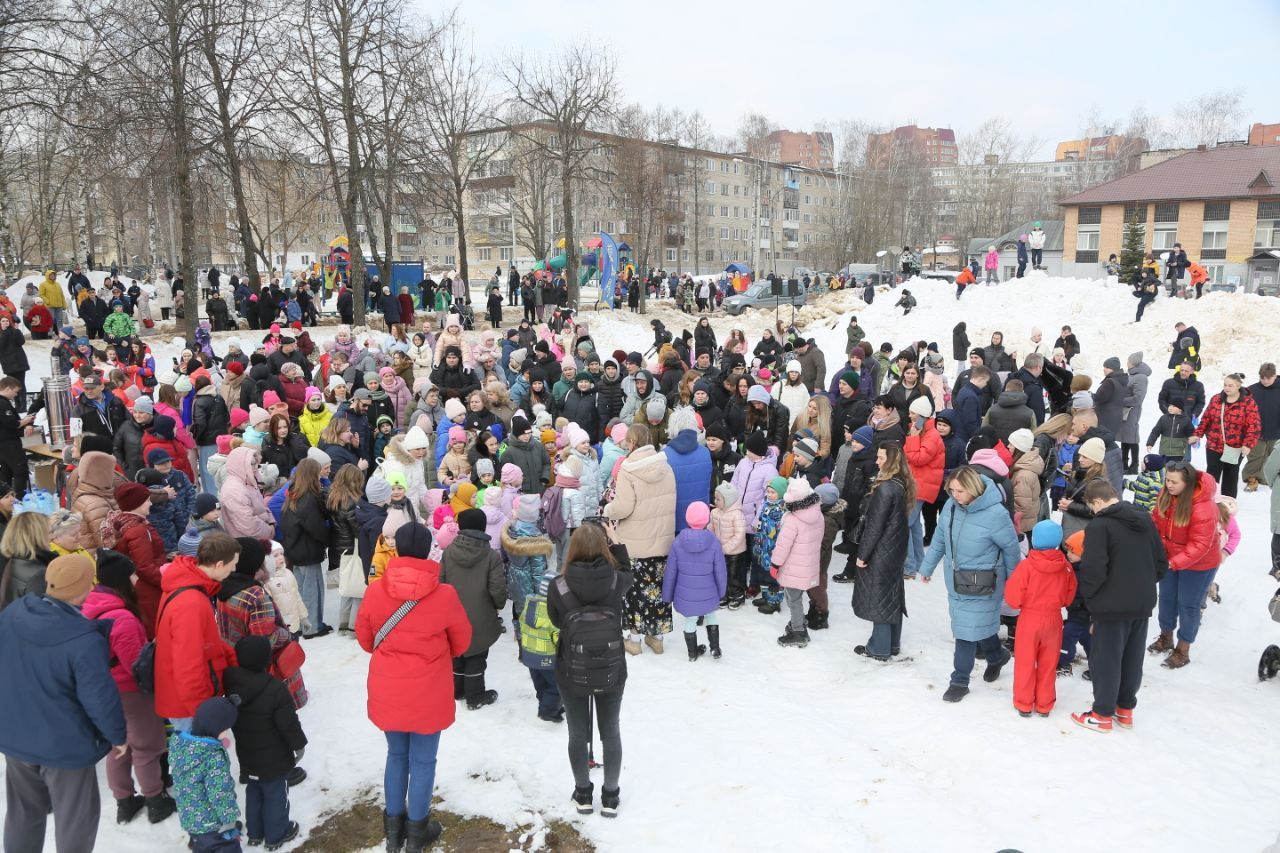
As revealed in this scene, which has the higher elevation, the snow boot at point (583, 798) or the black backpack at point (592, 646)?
the black backpack at point (592, 646)

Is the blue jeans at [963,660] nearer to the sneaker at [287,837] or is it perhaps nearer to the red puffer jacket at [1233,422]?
the sneaker at [287,837]

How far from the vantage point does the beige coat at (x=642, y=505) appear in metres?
6.64

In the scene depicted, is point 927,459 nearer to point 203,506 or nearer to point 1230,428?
point 1230,428

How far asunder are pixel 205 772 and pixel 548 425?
536cm

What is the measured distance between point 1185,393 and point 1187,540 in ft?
17.2

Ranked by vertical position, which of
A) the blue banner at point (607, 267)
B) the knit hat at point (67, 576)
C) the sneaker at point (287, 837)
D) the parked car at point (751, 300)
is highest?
the blue banner at point (607, 267)

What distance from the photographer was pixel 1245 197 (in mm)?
38531

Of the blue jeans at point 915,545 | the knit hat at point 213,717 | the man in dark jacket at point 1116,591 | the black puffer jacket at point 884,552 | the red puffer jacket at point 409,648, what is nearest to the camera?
the knit hat at point 213,717

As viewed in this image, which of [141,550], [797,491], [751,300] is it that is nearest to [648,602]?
[797,491]

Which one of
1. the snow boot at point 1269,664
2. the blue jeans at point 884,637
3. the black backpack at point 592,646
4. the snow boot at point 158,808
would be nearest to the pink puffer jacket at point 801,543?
the blue jeans at point 884,637

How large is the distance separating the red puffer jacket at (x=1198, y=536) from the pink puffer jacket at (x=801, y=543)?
2527mm

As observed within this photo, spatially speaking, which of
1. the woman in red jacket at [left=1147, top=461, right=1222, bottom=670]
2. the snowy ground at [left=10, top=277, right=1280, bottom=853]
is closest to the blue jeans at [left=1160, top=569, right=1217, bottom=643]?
the woman in red jacket at [left=1147, top=461, right=1222, bottom=670]

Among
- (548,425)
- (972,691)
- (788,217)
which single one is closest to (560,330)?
(548,425)

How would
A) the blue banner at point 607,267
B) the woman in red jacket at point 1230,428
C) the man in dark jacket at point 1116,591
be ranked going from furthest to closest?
the blue banner at point 607,267
the woman in red jacket at point 1230,428
the man in dark jacket at point 1116,591
